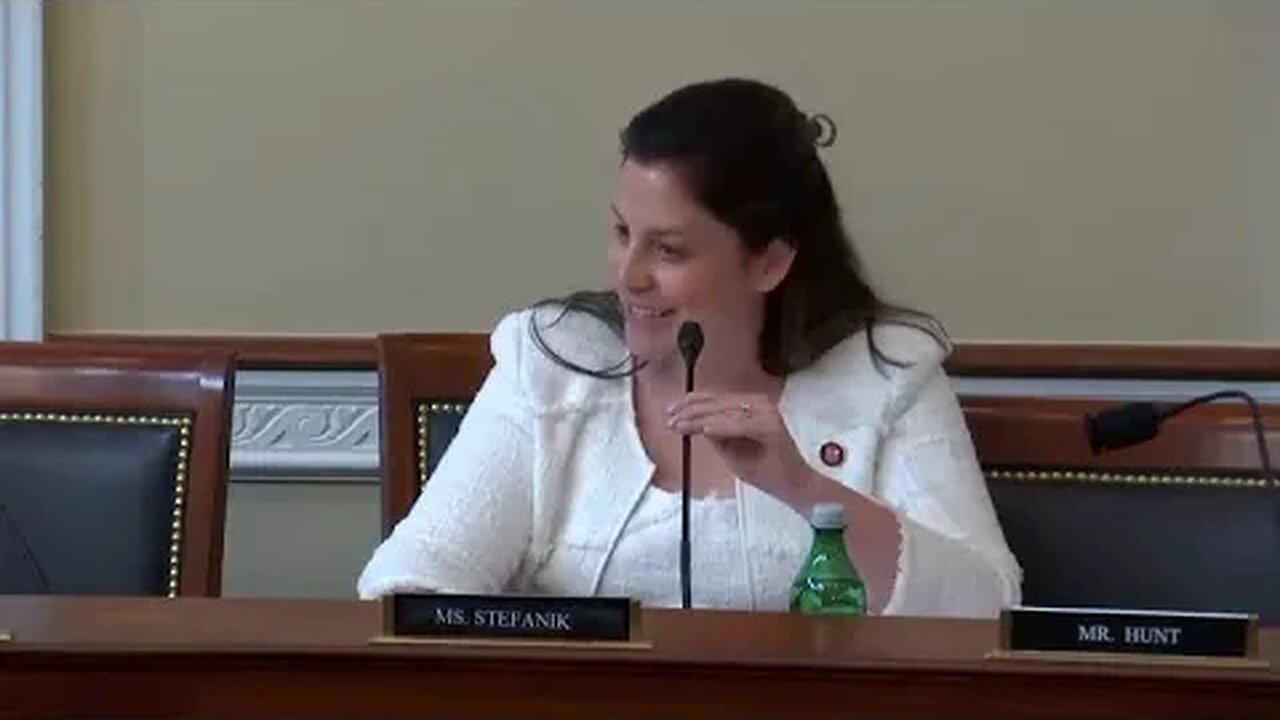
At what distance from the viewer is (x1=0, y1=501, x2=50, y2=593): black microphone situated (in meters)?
1.91

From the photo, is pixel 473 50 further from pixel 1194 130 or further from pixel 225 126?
pixel 1194 130

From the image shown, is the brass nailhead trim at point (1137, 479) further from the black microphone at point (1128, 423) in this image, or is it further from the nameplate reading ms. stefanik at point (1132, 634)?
the nameplate reading ms. stefanik at point (1132, 634)

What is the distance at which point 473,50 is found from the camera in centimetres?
260

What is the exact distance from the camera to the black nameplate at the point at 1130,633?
50.1 inches

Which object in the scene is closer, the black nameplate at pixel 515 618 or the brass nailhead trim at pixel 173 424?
the black nameplate at pixel 515 618

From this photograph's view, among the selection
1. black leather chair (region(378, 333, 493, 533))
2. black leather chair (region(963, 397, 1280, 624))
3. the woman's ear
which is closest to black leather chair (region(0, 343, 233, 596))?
black leather chair (region(378, 333, 493, 533))

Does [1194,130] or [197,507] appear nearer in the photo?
[197,507]

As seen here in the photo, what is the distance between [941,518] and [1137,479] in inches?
7.0

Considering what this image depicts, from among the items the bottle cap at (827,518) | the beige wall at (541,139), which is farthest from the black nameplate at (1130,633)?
the beige wall at (541,139)

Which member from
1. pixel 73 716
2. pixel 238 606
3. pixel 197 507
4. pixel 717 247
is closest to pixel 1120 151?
pixel 717 247

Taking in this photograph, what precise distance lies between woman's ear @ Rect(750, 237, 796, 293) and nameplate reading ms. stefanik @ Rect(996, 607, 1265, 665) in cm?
87

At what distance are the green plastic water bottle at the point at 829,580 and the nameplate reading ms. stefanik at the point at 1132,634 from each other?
1.43 feet

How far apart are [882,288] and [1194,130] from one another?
418mm

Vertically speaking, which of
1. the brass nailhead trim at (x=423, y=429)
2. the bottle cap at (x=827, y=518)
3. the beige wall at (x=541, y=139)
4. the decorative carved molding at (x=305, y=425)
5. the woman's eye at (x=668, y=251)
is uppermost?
the beige wall at (x=541, y=139)
